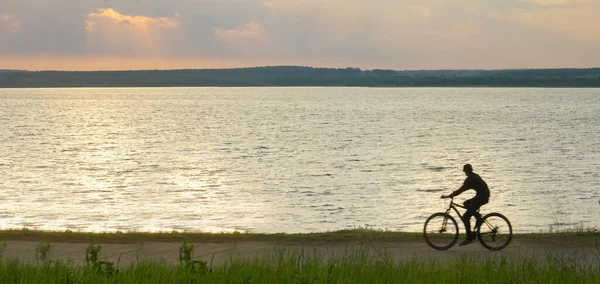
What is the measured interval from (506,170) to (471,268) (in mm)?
40296

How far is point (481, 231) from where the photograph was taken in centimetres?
1752

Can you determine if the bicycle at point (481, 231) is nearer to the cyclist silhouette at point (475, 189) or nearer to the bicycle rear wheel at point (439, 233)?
the bicycle rear wheel at point (439, 233)

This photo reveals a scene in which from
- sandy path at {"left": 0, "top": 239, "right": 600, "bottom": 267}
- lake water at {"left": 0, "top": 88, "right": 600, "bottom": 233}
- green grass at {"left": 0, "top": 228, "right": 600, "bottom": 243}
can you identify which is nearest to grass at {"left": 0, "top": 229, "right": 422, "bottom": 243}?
green grass at {"left": 0, "top": 228, "right": 600, "bottom": 243}

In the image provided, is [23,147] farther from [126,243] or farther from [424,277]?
[424,277]

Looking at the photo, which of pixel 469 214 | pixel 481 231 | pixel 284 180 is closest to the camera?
pixel 469 214

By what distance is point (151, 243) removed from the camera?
59.2ft

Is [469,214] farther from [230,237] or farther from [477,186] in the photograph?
[230,237]

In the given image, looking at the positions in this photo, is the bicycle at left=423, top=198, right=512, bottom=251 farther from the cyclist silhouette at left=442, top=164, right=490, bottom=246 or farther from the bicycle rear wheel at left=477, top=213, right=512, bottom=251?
the cyclist silhouette at left=442, top=164, right=490, bottom=246

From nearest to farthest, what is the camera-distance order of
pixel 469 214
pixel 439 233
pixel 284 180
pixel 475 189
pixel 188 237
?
pixel 475 189, pixel 469 214, pixel 439 233, pixel 188 237, pixel 284 180

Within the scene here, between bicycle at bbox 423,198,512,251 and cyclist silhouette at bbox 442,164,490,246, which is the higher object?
cyclist silhouette at bbox 442,164,490,246

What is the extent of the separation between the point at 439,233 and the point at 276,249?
3623mm

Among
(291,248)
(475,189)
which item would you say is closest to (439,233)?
(475,189)

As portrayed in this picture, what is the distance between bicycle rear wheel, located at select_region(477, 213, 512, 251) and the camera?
17.4 meters

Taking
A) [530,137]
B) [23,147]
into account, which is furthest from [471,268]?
[530,137]
